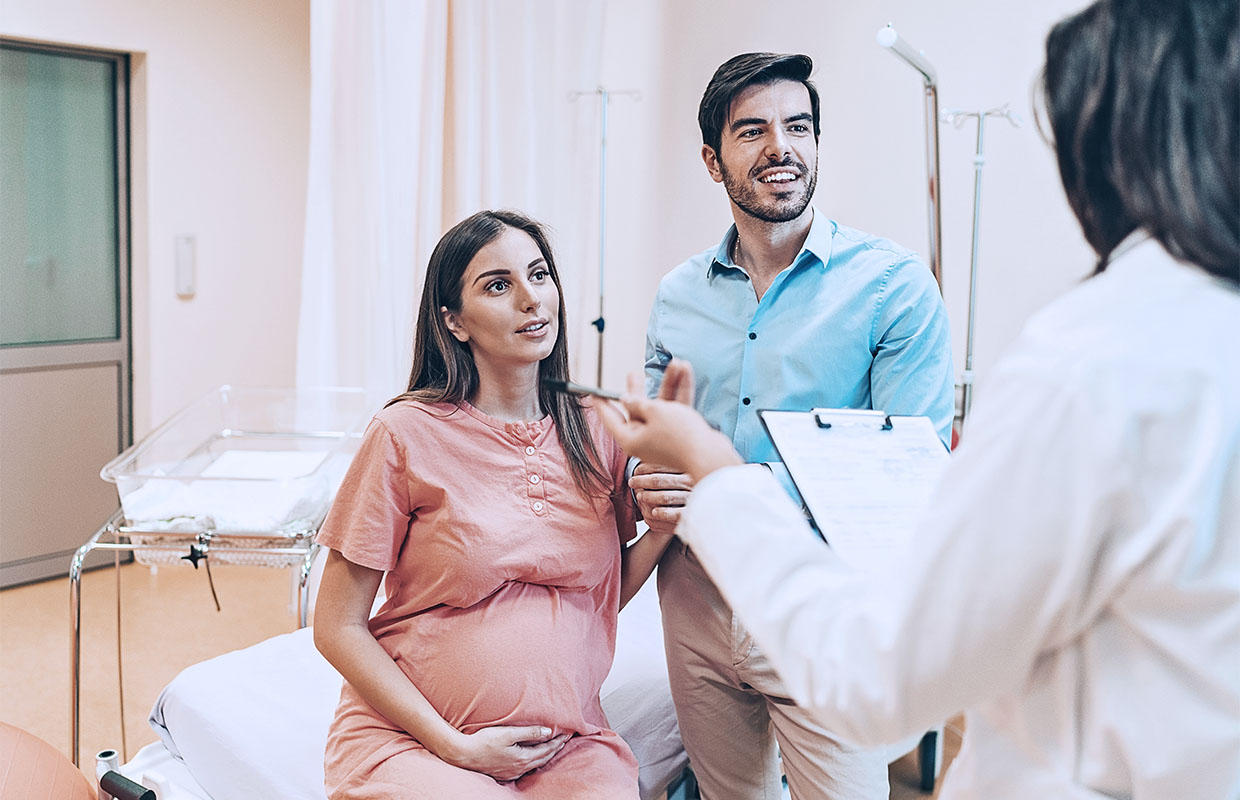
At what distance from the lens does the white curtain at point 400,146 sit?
A: 2762mm

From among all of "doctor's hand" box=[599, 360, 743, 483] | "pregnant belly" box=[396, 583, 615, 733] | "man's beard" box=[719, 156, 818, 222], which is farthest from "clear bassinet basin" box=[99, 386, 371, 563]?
"doctor's hand" box=[599, 360, 743, 483]

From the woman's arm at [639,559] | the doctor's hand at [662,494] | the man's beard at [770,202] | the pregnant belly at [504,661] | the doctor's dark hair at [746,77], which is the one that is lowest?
the pregnant belly at [504,661]

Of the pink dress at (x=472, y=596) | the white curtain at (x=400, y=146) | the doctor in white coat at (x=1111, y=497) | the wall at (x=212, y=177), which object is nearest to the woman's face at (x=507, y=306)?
the pink dress at (x=472, y=596)

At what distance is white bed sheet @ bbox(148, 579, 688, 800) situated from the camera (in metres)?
1.72

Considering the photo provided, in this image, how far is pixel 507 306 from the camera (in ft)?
5.53

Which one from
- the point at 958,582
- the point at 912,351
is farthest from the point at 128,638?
the point at 958,582

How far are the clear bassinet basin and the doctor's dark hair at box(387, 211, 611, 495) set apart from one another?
60 cm

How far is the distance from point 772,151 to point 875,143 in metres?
1.67

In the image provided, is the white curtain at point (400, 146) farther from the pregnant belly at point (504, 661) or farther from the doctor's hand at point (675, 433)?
the doctor's hand at point (675, 433)

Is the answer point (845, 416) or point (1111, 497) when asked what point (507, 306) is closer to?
point (845, 416)

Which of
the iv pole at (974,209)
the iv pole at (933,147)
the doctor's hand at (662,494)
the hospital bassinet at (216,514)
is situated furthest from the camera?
the iv pole at (974,209)

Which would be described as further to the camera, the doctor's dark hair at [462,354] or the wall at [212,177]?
the wall at [212,177]

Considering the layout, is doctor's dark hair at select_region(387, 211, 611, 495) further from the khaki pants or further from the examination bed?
the examination bed

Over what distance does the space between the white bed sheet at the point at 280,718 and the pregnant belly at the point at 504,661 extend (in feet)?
0.98
